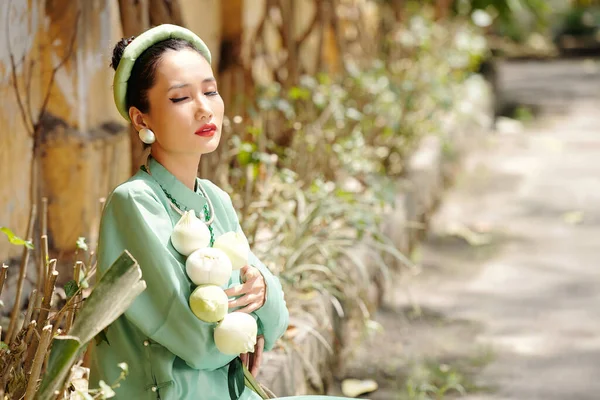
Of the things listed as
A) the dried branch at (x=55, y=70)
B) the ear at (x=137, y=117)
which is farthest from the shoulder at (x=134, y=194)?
the dried branch at (x=55, y=70)

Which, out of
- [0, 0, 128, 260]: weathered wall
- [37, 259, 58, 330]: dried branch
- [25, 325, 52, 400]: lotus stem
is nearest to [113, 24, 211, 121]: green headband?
[37, 259, 58, 330]: dried branch

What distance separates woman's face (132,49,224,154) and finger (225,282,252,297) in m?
0.29

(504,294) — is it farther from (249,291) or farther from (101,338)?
(101,338)

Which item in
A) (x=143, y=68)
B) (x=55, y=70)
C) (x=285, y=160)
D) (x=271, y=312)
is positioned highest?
(x=143, y=68)

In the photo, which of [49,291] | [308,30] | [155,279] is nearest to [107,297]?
[155,279]

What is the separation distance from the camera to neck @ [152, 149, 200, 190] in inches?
82.4

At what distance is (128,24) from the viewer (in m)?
3.30

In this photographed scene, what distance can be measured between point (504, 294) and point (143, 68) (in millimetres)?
3263

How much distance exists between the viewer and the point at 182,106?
2039 mm

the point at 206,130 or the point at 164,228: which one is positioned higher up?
the point at 206,130

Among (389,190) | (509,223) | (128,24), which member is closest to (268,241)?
(128,24)

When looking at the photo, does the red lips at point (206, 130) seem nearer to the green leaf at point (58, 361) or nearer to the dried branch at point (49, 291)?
the dried branch at point (49, 291)

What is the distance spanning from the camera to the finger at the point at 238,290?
205 cm

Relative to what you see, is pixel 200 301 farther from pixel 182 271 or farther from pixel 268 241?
pixel 268 241
